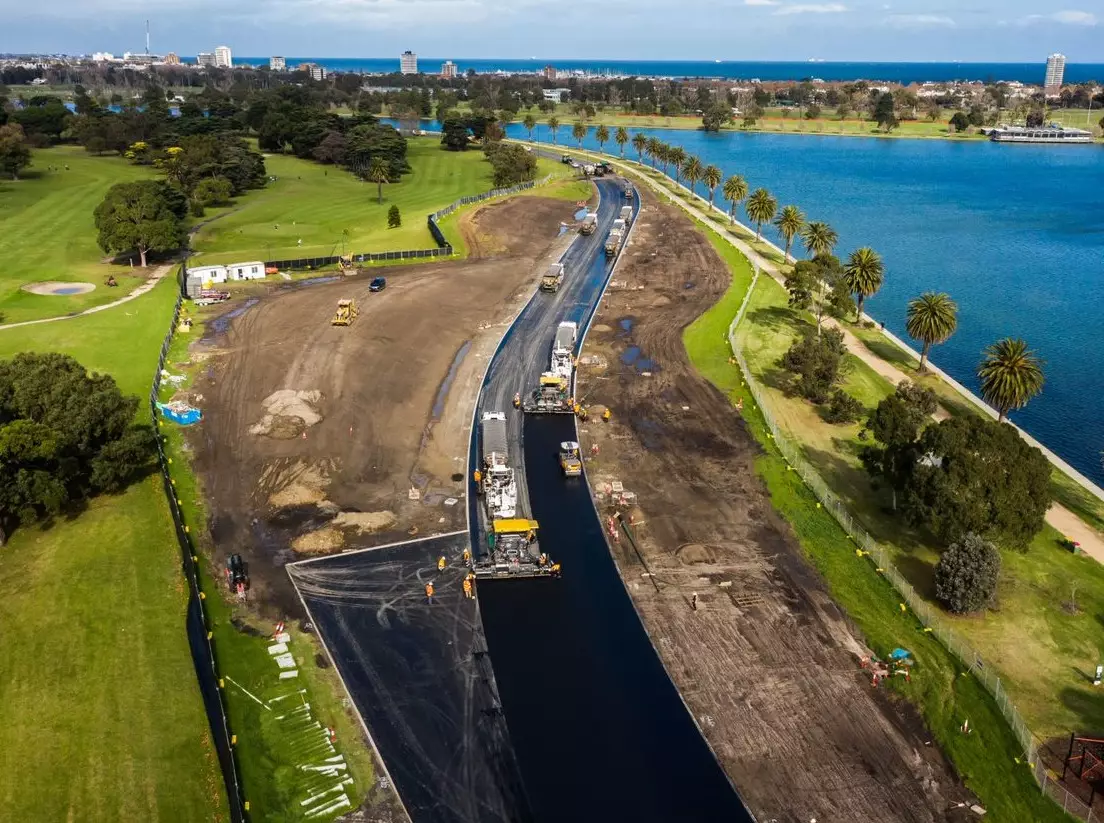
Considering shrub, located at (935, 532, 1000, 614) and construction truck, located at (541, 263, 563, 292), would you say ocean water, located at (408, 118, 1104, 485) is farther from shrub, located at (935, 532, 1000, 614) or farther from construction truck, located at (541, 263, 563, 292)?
construction truck, located at (541, 263, 563, 292)

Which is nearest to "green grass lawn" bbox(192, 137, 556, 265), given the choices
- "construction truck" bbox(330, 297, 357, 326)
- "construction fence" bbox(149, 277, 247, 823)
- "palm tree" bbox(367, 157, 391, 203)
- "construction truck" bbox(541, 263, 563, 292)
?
"palm tree" bbox(367, 157, 391, 203)

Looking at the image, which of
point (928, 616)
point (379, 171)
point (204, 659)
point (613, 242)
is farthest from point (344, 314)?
point (379, 171)

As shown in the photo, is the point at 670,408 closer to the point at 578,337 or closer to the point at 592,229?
the point at 578,337

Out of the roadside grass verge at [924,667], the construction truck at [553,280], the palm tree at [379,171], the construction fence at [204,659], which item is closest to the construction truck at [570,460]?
the roadside grass verge at [924,667]

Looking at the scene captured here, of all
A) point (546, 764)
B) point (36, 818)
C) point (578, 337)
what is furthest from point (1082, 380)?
point (36, 818)

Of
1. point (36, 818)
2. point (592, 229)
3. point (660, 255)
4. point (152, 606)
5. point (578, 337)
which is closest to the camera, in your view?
point (36, 818)

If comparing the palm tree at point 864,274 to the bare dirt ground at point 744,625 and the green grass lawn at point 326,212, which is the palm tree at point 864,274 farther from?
the green grass lawn at point 326,212
